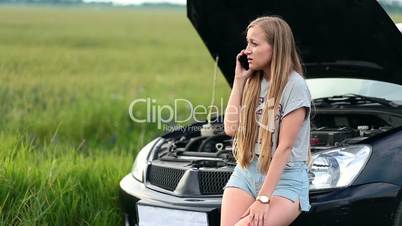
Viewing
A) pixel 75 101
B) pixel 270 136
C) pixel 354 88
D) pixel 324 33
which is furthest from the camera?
pixel 75 101

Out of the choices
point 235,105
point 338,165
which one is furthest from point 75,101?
point 235,105

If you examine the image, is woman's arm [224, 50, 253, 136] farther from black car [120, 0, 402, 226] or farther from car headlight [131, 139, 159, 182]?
car headlight [131, 139, 159, 182]

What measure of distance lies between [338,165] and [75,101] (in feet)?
20.1

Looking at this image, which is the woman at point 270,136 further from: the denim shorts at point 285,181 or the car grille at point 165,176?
the car grille at point 165,176

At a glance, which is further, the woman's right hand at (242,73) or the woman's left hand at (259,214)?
the woman's right hand at (242,73)

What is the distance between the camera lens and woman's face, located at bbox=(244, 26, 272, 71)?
3.22 meters

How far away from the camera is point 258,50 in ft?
10.6

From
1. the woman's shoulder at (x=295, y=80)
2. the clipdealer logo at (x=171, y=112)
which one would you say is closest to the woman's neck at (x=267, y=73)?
the woman's shoulder at (x=295, y=80)

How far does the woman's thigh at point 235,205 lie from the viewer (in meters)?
3.23

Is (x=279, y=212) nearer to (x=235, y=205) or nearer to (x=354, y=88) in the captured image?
(x=235, y=205)

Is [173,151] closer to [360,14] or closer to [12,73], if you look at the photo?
[360,14]

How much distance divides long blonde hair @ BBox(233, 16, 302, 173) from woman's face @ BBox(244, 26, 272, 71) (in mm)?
18

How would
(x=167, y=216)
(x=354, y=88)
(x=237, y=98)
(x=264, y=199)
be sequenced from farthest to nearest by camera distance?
(x=354, y=88) < (x=167, y=216) < (x=237, y=98) < (x=264, y=199)

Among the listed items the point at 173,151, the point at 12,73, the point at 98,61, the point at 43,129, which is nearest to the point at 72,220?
the point at 173,151
